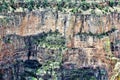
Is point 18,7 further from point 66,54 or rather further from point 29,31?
point 66,54

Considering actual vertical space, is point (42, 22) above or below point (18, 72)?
above

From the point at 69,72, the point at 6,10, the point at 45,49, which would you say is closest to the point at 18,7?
the point at 6,10

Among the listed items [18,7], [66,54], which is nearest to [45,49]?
[66,54]

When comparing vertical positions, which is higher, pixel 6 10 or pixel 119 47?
pixel 6 10

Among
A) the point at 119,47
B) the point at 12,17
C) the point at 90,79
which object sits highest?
the point at 12,17

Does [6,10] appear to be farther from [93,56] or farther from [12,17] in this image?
[93,56]

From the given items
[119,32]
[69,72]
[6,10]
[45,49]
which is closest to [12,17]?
[6,10]

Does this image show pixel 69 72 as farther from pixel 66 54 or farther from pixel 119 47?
pixel 119 47
